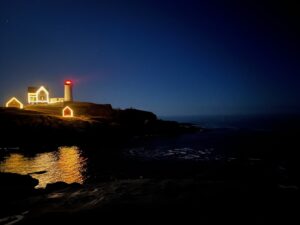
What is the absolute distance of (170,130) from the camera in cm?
11019

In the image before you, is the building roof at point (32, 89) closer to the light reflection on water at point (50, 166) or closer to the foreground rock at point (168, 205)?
the light reflection on water at point (50, 166)

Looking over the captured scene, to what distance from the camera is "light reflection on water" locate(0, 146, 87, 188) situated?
1396 inches

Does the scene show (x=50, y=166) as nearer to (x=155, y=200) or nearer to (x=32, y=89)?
(x=155, y=200)

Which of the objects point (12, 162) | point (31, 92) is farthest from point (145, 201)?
point (31, 92)

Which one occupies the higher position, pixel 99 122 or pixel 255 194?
pixel 99 122

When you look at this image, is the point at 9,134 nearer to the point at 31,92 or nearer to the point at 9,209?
the point at 31,92

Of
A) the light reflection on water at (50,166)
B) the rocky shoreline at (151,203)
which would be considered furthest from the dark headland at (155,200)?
the light reflection on water at (50,166)

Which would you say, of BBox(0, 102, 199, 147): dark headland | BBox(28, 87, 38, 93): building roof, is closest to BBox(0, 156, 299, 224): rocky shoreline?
BBox(0, 102, 199, 147): dark headland

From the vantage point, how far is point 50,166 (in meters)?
42.4

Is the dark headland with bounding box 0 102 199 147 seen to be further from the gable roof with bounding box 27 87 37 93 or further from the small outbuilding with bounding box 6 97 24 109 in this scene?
the gable roof with bounding box 27 87 37 93

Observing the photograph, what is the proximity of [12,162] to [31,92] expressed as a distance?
55.5 metres

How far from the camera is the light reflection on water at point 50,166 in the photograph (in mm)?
35469

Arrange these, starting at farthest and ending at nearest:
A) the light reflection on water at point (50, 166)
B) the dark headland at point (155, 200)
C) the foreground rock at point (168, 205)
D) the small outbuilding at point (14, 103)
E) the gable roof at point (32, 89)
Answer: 1. the gable roof at point (32, 89)
2. the small outbuilding at point (14, 103)
3. the light reflection on water at point (50, 166)
4. the dark headland at point (155, 200)
5. the foreground rock at point (168, 205)

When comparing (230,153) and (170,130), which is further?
(170,130)
